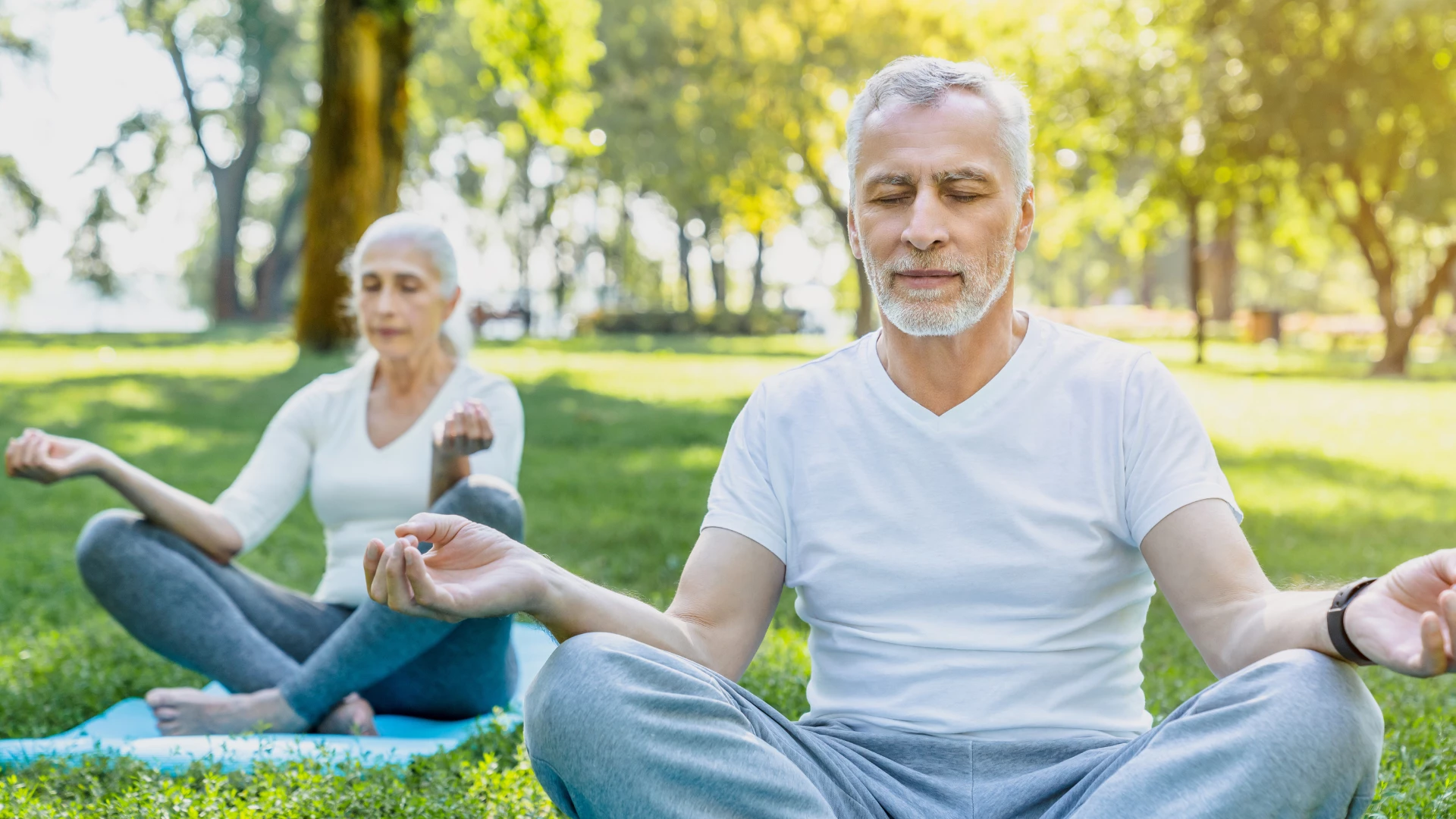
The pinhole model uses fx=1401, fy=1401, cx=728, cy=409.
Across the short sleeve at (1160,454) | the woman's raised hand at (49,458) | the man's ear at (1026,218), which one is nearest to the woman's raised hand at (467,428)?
the woman's raised hand at (49,458)

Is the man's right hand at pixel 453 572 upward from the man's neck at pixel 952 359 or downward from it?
downward

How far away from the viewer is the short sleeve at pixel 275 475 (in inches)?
184

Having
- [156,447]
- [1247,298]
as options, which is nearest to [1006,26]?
[156,447]

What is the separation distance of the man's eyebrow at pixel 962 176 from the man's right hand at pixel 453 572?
1.13m

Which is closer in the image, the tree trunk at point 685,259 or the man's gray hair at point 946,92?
the man's gray hair at point 946,92

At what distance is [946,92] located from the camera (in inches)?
116

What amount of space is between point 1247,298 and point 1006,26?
76559 millimetres

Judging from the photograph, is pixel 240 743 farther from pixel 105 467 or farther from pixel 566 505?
pixel 566 505

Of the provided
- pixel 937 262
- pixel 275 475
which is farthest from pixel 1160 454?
pixel 275 475

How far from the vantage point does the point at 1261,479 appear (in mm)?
11367

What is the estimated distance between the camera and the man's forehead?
292cm

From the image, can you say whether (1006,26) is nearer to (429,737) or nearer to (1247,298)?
(429,737)

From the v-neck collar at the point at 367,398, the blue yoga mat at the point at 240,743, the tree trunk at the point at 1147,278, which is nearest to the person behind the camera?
the blue yoga mat at the point at 240,743

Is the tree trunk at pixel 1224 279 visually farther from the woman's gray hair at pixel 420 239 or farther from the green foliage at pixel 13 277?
the woman's gray hair at pixel 420 239
